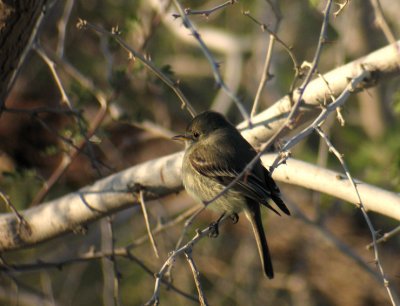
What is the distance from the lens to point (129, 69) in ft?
21.1

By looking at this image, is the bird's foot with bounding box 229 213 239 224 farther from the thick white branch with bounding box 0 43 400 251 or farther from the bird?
the thick white branch with bounding box 0 43 400 251

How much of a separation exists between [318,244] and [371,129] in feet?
5.87

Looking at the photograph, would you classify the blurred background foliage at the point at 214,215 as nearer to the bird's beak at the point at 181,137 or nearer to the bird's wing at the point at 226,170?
the bird's beak at the point at 181,137

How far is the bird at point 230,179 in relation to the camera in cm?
519

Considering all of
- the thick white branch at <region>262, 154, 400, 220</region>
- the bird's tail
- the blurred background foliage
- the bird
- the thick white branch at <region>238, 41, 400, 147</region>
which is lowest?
the blurred background foliage

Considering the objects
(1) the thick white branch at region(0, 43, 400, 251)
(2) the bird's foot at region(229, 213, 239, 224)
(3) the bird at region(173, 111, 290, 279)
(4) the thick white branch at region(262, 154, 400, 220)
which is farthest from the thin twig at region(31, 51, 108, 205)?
(4) the thick white branch at region(262, 154, 400, 220)

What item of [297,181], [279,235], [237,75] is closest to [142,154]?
[237,75]

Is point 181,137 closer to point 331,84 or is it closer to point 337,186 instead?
point 331,84

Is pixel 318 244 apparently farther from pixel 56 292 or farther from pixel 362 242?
pixel 56 292

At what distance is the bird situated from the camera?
5.19 metres

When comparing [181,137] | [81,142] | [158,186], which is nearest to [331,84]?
[158,186]

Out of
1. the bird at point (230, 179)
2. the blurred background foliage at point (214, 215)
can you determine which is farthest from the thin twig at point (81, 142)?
the blurred background foliage at point (214, 215)

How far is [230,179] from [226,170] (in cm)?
8

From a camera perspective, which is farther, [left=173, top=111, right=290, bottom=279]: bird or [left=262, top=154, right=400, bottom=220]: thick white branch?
[left=173, top=111, right=290, bottom=279]: bird
